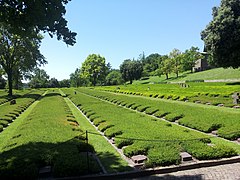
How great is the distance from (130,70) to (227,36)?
64014mm

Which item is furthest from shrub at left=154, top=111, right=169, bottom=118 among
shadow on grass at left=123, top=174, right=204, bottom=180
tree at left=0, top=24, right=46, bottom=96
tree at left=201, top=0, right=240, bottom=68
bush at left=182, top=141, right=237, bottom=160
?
tree at left=0, top=24, right=46, bottom=96

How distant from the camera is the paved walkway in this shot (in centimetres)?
696

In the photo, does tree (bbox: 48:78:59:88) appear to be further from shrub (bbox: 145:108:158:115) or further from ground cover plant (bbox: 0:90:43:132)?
shrub (bbox: 145:108:158:115)

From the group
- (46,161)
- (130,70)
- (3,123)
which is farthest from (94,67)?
(46,161)

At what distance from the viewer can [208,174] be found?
7211 millimetres

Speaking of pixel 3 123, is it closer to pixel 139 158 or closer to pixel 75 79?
pixel 139 158

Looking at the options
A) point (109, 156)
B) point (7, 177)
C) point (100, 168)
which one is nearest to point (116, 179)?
point (100, 168)

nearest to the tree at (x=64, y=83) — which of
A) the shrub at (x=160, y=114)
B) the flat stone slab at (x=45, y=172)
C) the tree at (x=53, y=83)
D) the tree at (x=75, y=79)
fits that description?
the tree at (x=75, y=79)

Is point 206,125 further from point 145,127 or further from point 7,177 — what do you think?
point 7,177

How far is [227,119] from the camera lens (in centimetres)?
1284

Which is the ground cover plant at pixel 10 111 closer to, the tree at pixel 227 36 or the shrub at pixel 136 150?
the shrub at pixel 136 150

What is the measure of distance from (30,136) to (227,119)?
30.4 ft

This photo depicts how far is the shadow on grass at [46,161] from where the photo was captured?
7.03 meters

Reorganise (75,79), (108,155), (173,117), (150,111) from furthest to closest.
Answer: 1. (75,79)
2. (150,111)
3. (173,117)
4. (108,155)
